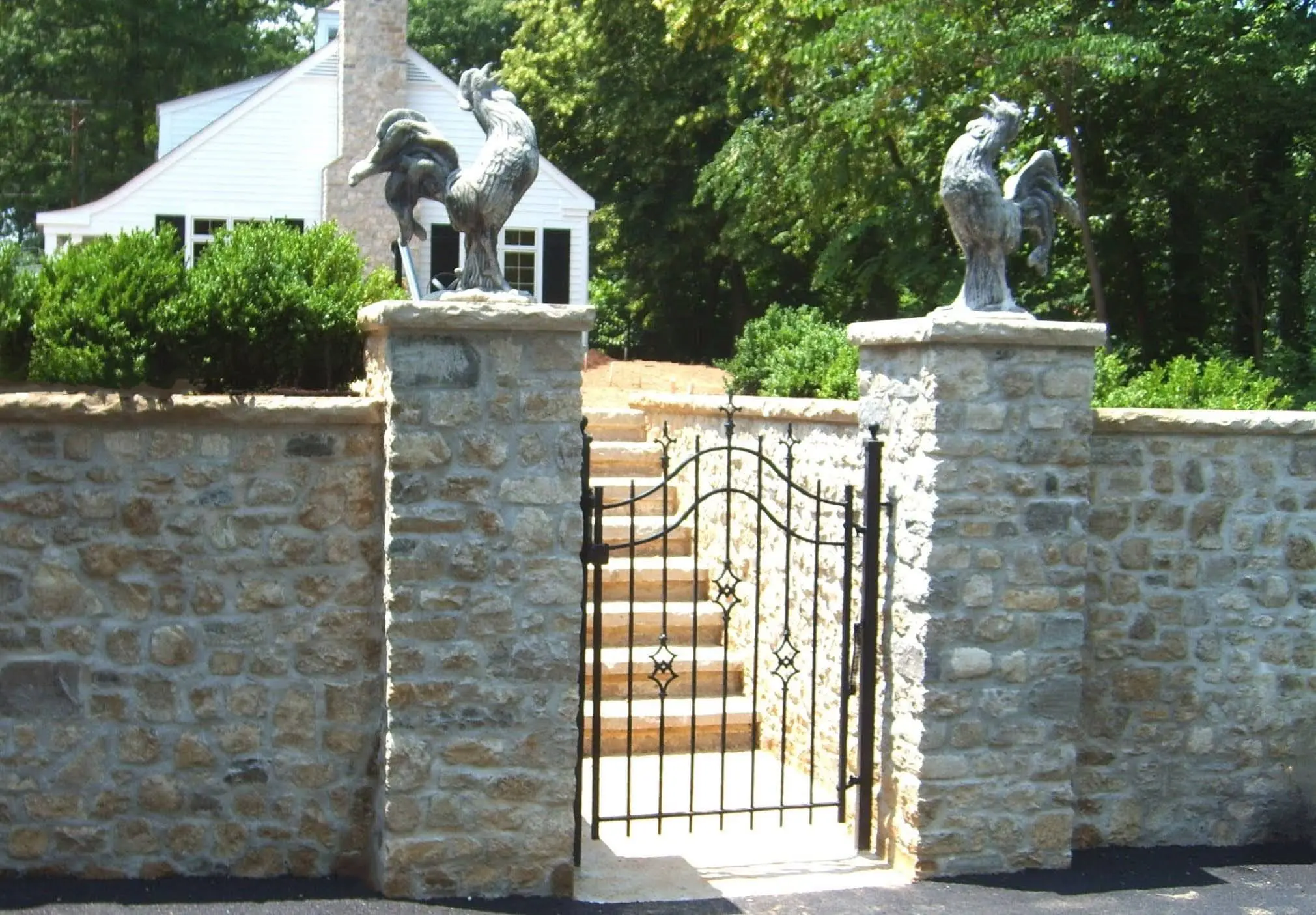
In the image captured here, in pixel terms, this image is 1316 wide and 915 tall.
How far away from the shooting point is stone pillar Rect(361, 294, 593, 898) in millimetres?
5207

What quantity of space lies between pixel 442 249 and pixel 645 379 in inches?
139

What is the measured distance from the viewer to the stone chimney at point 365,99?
1744 centimetres

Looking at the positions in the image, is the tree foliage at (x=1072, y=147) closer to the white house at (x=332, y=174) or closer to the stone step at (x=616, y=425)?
the white house at (x=332, y=174)

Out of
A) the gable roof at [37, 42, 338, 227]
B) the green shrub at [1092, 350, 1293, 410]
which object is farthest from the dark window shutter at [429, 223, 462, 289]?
the green shrub at [1092, 350, 1293, 410]

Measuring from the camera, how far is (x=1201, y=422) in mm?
6051

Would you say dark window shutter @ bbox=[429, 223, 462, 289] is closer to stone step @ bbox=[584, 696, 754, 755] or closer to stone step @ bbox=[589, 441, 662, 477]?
stone step @ bbox=[589, 441, 662, 477]

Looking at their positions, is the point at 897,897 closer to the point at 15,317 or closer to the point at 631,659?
the point at 631,659

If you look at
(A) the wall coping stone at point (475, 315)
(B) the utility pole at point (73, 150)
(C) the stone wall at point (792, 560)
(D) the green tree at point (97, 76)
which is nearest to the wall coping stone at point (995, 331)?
(C) the stone wall at point (792, 560)

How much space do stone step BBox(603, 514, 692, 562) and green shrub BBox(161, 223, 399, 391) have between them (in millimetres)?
2380

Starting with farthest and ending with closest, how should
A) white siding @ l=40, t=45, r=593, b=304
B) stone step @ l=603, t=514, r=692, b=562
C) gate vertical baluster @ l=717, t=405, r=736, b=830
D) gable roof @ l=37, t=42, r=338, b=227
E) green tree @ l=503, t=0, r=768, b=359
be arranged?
green tree @ l=503, t=0, r=768, b=359, white siding @ l=40, t=45, r=593, b=304, gable roof @ l=37, t=42, r=338, b=227, stone step @ l=603, t=514, r=692, b=562, gate vertical baluster @ l=717, t=405, r=736, b=830

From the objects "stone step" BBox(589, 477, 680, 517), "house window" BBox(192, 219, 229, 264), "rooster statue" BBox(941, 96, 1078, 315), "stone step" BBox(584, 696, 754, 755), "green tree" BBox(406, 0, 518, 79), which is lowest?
"stone step" BBox(584, 696, 754, 755)

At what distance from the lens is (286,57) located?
1098 inches

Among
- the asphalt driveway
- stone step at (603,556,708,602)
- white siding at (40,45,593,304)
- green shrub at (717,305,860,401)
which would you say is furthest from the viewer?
white siding at (40,45,593,304)

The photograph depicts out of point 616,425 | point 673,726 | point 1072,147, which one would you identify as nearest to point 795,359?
point 616,425
